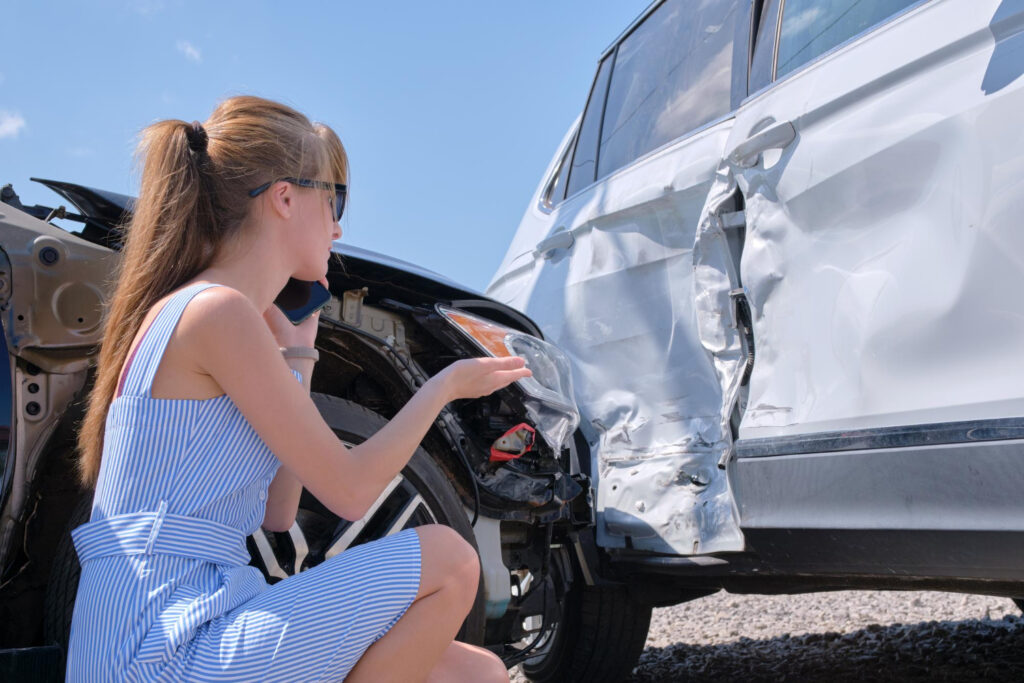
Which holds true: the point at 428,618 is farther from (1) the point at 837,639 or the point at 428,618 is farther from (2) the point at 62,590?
(1) the point at 837,639

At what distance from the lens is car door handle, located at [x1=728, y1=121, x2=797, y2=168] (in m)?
2.20

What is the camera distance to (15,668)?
1.31m

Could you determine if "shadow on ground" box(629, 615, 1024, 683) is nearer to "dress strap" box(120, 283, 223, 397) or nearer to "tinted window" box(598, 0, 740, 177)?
"tinted window" box(598, 0, 740, 177)

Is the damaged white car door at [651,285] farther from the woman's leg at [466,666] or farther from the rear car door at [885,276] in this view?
the woman's leg at [466,666]

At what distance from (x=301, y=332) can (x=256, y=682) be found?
→ 2.49ft

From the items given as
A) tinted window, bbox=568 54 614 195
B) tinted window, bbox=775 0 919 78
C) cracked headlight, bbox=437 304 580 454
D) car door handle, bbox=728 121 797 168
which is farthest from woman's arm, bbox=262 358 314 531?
tinted window, bbox=568 54 614 195

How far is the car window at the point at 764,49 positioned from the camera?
2441mm

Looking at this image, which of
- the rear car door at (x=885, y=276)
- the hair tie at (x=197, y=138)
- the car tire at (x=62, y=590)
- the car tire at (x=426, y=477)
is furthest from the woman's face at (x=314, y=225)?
the rear car door at (x=885, y=276)

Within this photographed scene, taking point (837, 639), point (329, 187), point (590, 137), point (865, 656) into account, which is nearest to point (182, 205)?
point (329, 187)

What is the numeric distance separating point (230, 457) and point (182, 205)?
41 cm

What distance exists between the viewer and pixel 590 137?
3.38 metres

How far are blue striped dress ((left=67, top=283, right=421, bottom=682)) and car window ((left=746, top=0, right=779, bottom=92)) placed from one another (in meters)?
1.74

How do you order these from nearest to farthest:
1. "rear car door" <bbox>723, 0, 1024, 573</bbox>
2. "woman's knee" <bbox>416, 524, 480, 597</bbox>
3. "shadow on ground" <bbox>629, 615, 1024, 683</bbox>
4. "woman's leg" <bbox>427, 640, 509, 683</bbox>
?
"woman's knee" <bbox>416, 524, 480, 597</bbox> < "woman's leg" <bbox>427, 640, 509, 683</bbox> < "rear car door" <bbox>723, 0, 1024, 573</bbox> < "shadow on ground" <bbox>629, 615, 1024, 683</bbox>

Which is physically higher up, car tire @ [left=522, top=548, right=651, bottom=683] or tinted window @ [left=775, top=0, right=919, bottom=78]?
tinted window @ [left=775, top=0, right=919, bottom=78]
